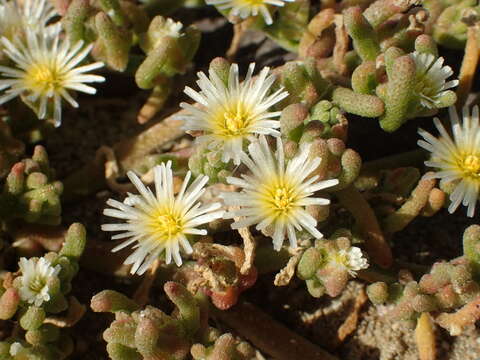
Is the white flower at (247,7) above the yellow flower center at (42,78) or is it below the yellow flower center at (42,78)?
above

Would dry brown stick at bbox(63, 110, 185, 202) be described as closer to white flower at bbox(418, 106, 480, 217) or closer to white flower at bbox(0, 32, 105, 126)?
white flower at bbox(0, 32, 105, 126)

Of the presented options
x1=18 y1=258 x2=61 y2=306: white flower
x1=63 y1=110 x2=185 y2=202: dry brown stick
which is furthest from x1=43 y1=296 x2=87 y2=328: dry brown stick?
Answer: x1=63 y1=110 x2=185 y2=202: dry brown stick

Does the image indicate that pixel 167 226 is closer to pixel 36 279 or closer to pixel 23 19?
pixel 36 279

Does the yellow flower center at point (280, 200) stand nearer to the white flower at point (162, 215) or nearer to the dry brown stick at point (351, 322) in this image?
the white flower at point (162, 215)

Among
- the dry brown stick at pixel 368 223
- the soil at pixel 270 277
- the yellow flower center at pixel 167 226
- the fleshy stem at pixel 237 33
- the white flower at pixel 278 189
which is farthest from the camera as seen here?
the fleshy stem at pixel 237 33

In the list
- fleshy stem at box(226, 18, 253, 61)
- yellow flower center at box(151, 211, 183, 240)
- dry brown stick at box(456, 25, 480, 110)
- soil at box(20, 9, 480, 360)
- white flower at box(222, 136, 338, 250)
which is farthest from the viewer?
fleshy stem at box(226, 18, 253, 61)

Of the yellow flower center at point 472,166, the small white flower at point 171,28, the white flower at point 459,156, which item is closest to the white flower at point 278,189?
the white flower at point 459,156
